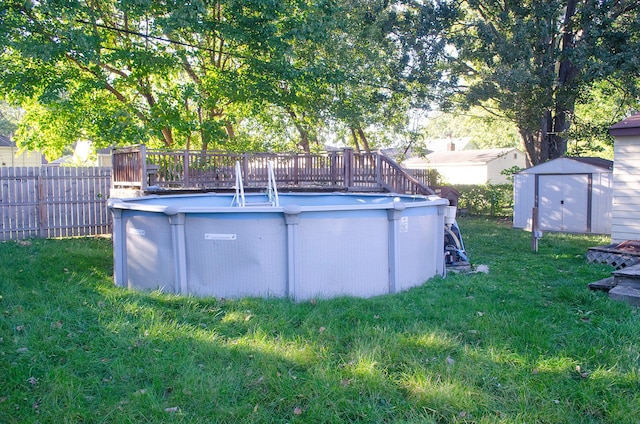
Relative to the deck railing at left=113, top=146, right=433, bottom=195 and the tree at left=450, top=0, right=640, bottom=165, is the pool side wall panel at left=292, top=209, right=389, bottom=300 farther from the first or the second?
the tree at left=450, top=0, right=640, bottom=165

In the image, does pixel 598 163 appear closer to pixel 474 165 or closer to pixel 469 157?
pixel 474 165

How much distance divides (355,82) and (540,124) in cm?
665

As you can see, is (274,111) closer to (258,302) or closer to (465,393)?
(258,302)

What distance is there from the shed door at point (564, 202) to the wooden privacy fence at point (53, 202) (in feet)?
38.8

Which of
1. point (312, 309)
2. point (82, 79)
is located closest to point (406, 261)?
point (312, 309)

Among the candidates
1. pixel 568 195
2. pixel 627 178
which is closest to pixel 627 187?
pixel 627 178

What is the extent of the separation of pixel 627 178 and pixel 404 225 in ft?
16.8

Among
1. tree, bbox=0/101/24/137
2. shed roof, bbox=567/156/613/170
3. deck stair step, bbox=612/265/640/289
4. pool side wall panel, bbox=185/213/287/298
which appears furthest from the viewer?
tree, bbox=0/101/24/137

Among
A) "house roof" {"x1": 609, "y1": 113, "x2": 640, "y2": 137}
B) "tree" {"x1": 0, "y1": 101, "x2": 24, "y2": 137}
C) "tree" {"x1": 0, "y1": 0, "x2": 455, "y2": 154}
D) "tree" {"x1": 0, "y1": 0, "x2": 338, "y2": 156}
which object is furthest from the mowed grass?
"tree" {"x1": 0, "y1": 101, "x2": 24, "y2": 137}

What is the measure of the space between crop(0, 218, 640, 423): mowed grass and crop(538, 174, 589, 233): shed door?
346 inches

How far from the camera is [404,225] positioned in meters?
6.15

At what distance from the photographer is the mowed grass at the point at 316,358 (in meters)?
3.18

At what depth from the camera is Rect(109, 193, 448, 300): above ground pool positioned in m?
5.45

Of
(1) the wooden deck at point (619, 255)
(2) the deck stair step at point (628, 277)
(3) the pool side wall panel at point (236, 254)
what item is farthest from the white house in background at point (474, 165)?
(3) the pool side wall panel at point (236, 254)
